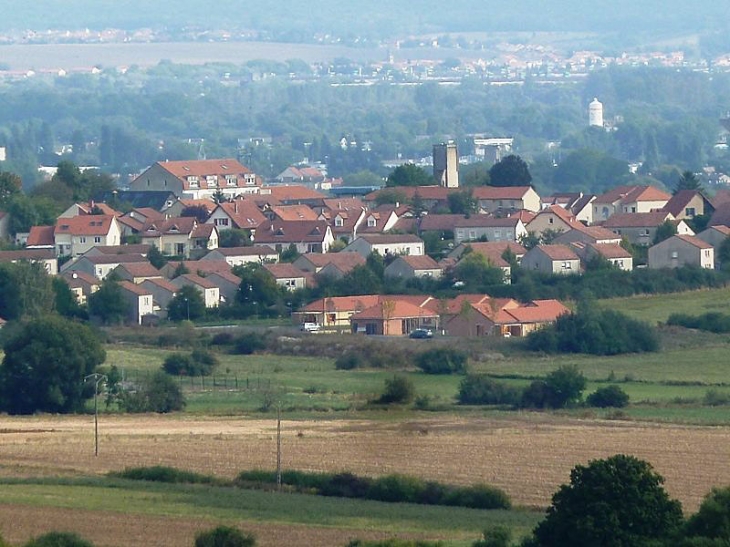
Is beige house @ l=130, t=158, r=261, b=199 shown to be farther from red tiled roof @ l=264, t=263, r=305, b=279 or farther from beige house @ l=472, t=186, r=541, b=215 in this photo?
red tiled roof @ l=264, t=263, r=305, b=279

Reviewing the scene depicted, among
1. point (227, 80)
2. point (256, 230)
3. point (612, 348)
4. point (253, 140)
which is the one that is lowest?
point (612, 348)

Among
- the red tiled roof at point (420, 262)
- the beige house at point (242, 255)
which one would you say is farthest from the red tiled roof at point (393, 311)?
the beige house at point (242, 255)

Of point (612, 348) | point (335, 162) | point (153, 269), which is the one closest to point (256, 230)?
point (153, 269)

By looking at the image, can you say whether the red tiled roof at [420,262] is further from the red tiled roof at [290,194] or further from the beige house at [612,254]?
the red tiled roof at [290,194]

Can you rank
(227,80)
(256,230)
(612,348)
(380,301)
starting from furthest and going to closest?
(227,80)
(256,230)
(380,301)
(612,348)

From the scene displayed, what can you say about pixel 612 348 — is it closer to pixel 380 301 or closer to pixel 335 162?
pixel 380 301

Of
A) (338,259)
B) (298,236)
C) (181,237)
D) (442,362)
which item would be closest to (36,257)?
(181,237)

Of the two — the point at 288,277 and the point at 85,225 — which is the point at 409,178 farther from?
the point at 288,277
